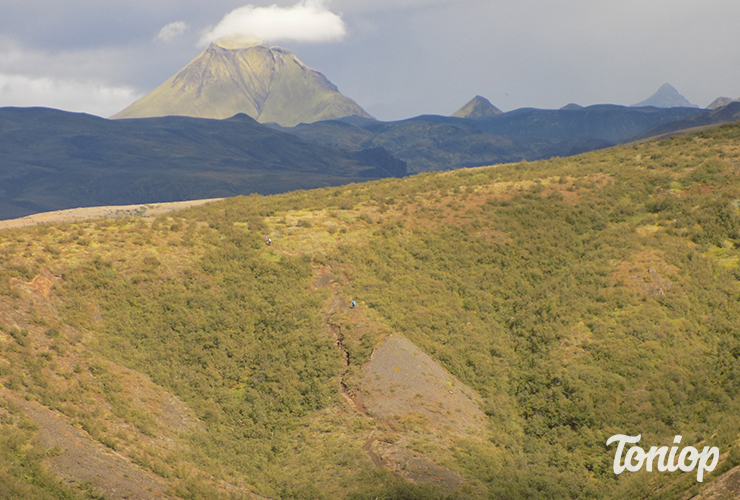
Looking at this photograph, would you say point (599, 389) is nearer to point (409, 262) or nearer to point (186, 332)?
point (409, 262)

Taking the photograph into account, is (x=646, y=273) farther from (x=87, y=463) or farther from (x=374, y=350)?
(x=87, y=463)

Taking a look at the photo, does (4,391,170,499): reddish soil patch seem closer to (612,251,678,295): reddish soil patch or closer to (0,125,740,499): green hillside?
(0,125,740,499): green hillside

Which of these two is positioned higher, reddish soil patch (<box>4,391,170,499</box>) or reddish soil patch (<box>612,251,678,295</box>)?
reddish soil patch (<box>612,251,678,295</box>)

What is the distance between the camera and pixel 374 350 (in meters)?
25.9

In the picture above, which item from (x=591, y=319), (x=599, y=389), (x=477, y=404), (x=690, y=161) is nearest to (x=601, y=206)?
(x=690, y=161)

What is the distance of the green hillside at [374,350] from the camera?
63.1 feet

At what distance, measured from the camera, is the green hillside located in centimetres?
1922

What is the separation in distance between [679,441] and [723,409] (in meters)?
2.83

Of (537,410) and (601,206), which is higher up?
(601,206)

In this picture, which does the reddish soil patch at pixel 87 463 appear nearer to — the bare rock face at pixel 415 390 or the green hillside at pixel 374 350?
the green hillside at pixel 374 350

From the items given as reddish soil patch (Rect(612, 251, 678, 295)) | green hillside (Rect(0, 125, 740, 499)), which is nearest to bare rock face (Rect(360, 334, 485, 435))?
green hillside (Rect(0, 125, 740, 499))

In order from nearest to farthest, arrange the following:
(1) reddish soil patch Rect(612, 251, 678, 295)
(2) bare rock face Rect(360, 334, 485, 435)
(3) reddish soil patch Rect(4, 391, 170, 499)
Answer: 1. (3) reddish soil patch Rect(4, 391, 170, 499)
2. (2) bare rock face Rect(360, 334, 485, 435)
3. (1) reddish soil patch Rect(612, 251, 678, 295)

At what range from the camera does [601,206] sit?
38.3m

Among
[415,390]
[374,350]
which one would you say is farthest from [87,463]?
[415,390]
